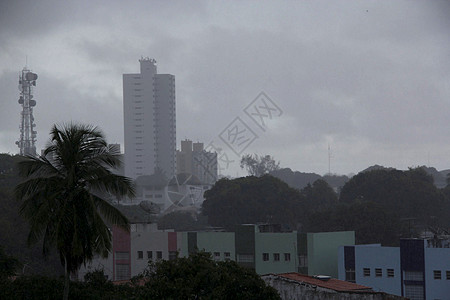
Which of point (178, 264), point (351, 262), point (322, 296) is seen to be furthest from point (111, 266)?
point (178, 264)

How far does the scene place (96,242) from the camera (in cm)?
2600

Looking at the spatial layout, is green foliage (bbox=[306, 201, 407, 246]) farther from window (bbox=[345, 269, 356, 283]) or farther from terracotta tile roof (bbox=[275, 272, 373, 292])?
terracotta tile roof (bbox=[275, 272, 373, 292])

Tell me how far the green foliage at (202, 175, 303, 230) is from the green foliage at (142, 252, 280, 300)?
285ft

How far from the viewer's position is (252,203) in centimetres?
11988

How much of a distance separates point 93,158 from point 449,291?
3451 centimetres

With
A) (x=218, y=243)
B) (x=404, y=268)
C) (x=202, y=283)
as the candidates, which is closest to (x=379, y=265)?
(x=404, y=268)

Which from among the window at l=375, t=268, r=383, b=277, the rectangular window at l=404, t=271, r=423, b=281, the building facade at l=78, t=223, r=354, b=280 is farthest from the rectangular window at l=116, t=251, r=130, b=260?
the rectangular window at l=404, t=271, r=423, b=281

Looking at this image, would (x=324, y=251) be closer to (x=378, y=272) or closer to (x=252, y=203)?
(x=378, y=272)

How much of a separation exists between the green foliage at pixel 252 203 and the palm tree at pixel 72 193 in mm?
90616

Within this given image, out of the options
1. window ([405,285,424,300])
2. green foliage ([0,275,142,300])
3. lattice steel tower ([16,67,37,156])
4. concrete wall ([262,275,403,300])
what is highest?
lattice steel tower ([16,67,37,156])

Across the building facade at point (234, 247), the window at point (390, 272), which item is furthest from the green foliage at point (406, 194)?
the window at point (390, 272)

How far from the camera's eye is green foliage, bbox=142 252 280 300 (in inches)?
1137

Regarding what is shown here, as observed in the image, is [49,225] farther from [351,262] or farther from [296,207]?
[296,207]

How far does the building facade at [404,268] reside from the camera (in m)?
54.2
